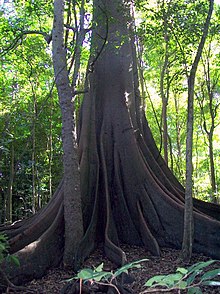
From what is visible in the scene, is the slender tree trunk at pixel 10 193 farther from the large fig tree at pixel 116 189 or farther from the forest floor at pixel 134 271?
the forest floor at pixel 134 271

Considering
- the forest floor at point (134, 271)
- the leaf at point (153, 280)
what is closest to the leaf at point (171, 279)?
the leaf at point (153, 280)

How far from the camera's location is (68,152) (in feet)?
17.2

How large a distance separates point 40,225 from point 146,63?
9.94m

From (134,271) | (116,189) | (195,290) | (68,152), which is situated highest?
(68,152)

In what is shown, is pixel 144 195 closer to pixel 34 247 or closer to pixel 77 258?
pixel 77 258

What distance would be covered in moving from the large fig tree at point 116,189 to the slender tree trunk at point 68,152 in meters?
0.21

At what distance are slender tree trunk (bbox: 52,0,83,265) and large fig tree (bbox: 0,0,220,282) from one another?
0.69 ft

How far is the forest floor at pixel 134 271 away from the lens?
14.2ft

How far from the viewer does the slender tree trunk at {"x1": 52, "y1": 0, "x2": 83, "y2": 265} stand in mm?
5219

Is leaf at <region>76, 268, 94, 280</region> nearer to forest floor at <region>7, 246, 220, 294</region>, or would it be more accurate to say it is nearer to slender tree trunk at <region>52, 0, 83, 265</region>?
forest floor at <region>7, 246, 220, 294</region>

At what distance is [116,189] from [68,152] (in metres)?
1.88

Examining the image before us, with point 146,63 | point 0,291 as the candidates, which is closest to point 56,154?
point 146,63

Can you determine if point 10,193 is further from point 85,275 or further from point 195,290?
point 195,290

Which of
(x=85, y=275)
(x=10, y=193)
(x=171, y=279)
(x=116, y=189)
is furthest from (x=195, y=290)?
(x=10, y=193)
